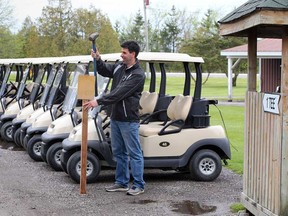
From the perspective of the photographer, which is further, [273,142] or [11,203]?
[11,203]

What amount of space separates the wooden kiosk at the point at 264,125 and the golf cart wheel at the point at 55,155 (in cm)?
355

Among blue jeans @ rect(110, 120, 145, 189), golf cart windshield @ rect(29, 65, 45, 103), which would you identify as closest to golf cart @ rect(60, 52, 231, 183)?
blue jeans @ rect(110, 120, 145, 189)

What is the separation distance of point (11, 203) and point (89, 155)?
4.56 ft

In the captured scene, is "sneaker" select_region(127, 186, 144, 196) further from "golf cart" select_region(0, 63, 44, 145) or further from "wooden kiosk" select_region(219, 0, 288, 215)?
"golf cart" select_region(0, 63, 44, 145)

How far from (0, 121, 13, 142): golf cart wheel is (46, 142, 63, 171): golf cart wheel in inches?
145

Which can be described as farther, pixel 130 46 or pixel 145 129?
pixel 145 129

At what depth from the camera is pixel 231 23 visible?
6047mm

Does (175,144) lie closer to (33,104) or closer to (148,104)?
(148,104)

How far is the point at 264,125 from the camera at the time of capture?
582cm

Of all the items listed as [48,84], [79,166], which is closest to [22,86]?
[48,84]

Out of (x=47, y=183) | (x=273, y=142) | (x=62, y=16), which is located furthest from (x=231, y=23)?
(x=62, y=16)

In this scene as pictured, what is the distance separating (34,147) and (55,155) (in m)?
1.16

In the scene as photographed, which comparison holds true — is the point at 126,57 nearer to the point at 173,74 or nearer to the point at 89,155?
the point at 89,155

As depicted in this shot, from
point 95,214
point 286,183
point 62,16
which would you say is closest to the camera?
point 286,183
